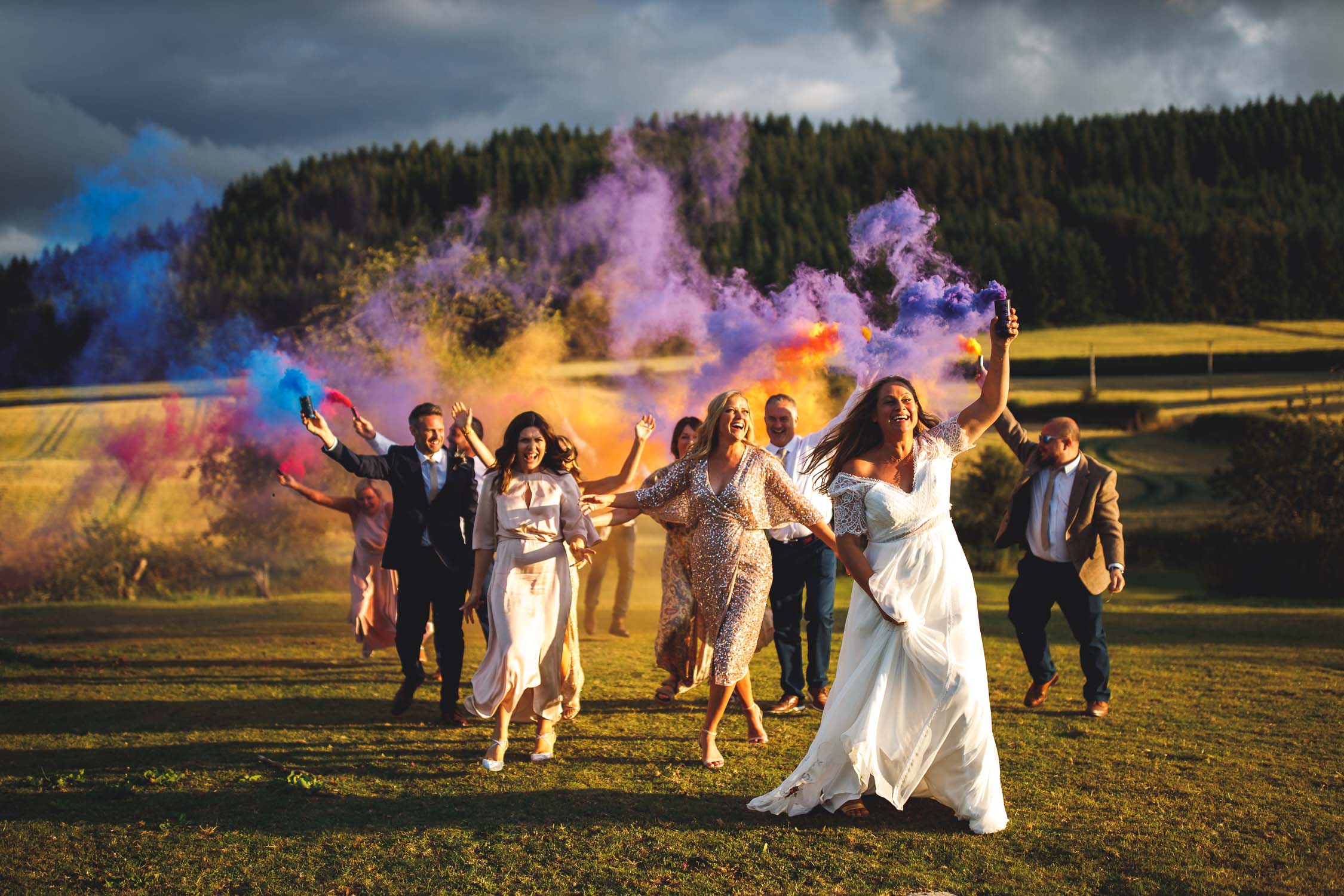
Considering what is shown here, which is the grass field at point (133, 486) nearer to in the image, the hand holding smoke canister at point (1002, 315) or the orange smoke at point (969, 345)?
the orange smoke at point (969, 345)

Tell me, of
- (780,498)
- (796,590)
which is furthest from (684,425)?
(780,498)

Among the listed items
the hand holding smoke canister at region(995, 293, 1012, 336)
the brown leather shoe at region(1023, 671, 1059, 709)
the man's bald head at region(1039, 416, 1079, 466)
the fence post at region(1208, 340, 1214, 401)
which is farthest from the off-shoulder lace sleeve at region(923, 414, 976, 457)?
the fence post at region(1208, 340, 1214, 401)

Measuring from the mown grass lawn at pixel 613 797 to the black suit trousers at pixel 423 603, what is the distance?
49 centimetres

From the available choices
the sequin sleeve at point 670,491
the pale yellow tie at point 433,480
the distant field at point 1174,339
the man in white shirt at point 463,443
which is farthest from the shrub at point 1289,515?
the distant field at point 1174,339

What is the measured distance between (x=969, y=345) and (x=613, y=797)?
13.8 ft

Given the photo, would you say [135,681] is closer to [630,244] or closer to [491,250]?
[630,244]

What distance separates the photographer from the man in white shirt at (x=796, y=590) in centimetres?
746

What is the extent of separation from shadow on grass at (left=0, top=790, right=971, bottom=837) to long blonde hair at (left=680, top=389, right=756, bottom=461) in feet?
6.62

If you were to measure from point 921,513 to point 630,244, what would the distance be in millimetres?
16037

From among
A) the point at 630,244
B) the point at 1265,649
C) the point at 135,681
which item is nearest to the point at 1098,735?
the point at 1265,649

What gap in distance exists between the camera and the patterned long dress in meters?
6.04

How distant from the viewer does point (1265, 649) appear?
10188 millimetres

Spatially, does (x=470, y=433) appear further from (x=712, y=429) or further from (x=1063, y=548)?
(x=1063, y=548)

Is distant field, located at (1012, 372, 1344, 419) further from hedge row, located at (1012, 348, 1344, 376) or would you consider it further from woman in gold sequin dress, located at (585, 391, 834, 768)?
woman in gold sequin dress, located at (585, 391, 834, 768)
